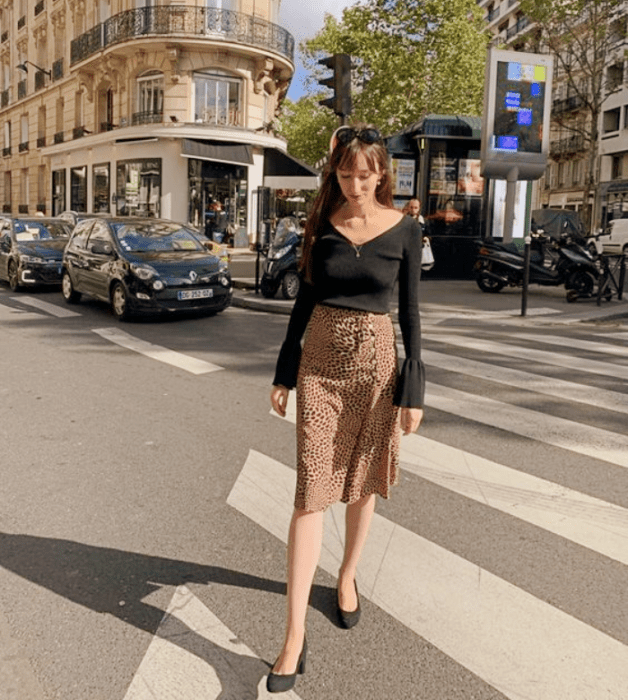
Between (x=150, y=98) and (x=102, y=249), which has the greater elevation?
(x=150, y=98)

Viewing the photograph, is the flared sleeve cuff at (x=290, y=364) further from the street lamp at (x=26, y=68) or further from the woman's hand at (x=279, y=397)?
the street lamp at (x=26, y=68)

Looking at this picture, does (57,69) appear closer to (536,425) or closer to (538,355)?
(538,355)

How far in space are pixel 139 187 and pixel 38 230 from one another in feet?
50.8

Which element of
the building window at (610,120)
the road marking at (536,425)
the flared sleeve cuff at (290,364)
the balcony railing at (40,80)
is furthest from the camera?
the building window at (610,120)

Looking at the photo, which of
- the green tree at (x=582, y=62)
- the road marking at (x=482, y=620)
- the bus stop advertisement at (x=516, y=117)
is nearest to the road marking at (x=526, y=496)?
the road marking at (x=482, y=620)

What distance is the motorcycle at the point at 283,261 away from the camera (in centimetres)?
1400

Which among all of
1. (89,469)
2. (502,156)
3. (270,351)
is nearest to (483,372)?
(270,351)

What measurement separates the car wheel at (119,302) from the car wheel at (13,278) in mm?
4508

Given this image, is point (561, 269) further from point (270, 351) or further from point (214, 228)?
point (214, 228)

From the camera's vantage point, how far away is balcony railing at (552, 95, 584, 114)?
51.6m

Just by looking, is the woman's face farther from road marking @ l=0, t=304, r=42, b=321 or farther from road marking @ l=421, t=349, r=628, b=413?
road marking @ l=0, t=304, r=42, b=321

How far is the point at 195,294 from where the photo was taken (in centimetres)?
1178

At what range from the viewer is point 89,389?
7117 millimetres

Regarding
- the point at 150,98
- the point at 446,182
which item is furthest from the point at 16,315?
the point at 150,98
